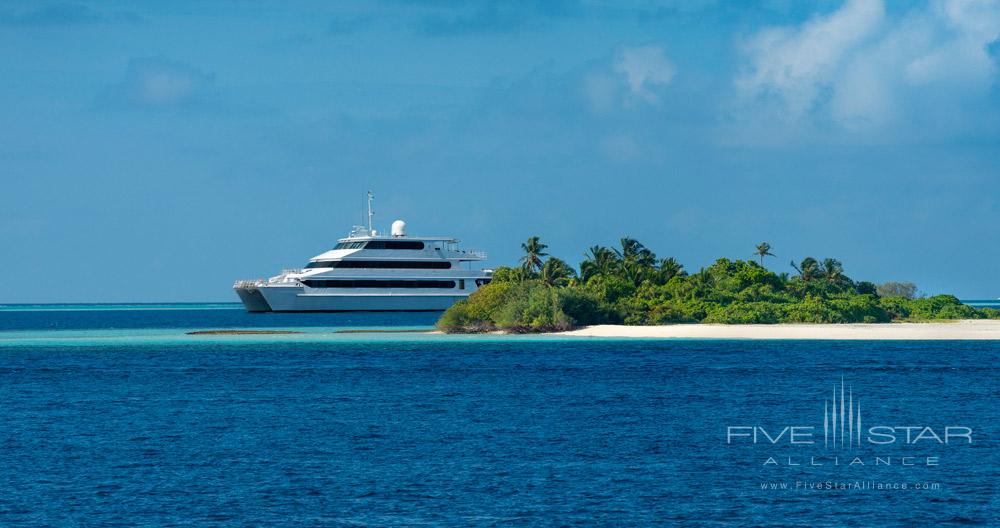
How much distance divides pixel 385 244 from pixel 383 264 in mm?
2006

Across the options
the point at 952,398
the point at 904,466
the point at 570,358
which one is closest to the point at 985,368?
the point at 952,398

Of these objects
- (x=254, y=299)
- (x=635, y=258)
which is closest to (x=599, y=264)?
(x=635, y=258)

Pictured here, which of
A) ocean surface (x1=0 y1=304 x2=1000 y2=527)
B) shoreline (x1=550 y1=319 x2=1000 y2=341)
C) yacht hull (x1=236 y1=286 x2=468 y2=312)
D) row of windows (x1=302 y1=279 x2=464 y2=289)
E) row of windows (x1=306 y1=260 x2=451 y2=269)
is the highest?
row of windows (x1=306 y1=260 x2=451 y2=269)

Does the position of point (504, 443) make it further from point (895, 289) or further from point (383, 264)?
point (895, 289)

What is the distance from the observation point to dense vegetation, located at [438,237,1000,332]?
74.6 metres

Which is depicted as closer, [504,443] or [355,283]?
[504,443]

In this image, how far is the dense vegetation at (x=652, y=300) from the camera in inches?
2938

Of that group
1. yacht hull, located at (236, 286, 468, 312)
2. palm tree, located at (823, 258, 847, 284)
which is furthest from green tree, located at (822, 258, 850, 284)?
yacht hull, located at (236, 286, 468, 312)

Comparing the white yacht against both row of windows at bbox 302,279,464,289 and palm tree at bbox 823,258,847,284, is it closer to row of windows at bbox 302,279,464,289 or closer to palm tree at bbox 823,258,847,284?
row of windows at bbox 302,279,464,289

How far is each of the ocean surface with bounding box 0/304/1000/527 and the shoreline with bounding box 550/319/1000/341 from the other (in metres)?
16.5

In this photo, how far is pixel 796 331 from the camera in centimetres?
6988

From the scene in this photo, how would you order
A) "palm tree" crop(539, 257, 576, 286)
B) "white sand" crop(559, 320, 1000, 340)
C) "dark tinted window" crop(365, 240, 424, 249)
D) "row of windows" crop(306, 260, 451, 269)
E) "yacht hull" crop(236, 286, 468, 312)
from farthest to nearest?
"dark tinted window" crop(365, 240, 424, 249)
"row of windows" crop(306, 260, 451, 269)
"yacht hull" crop(236, 286, 468, 312)
"palm tree" crop(539, 257, 576, 286)
"white sand" crop(559, 320, 1000, 340)

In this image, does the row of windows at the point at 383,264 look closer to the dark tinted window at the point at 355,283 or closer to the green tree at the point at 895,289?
the dark tinted window at the point at 355,283

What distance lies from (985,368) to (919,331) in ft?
84.8
